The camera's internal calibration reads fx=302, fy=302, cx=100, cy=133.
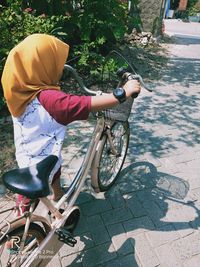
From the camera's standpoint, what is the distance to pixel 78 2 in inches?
251

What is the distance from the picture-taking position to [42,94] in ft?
7.03

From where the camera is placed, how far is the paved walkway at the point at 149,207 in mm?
2844

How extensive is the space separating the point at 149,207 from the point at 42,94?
1932mm

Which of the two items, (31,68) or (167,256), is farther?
(167,256)

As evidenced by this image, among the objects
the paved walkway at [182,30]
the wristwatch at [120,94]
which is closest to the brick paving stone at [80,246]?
the wristwatch at [120,94]

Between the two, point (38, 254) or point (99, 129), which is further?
point (99, 129)

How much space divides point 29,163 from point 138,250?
4.49ft

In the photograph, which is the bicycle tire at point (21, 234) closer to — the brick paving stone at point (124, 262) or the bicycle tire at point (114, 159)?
the brick paving stone at point (124, 262)

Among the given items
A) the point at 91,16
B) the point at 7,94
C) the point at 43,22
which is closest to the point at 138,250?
the point at 7,94

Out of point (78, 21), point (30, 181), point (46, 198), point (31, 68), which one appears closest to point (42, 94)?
point (31, 68)

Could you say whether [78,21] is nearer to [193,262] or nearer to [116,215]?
[116,215]

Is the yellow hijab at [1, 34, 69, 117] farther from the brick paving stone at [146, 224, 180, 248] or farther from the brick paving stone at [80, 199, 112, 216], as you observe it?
the brick paving stone at [146, 224, 180, 248]

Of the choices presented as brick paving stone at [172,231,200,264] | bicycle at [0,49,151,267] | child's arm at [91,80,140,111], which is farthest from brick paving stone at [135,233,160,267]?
child's arm at [91,80,140,111]

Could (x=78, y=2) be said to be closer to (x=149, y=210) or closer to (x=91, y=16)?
(x=91, y=16)
